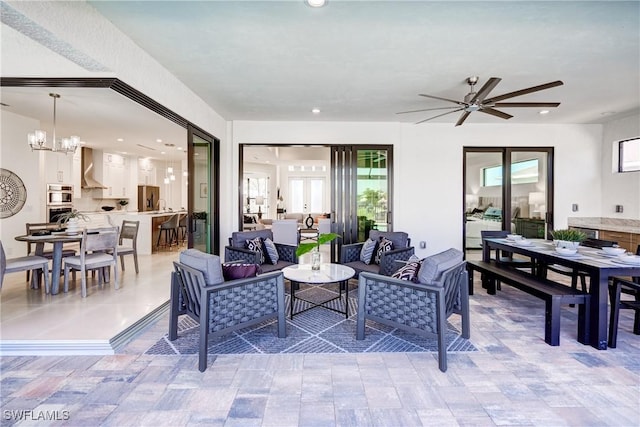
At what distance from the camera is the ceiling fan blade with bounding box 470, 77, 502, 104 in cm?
285

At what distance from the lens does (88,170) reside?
8.22 metres

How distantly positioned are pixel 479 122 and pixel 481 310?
3686 millimetres

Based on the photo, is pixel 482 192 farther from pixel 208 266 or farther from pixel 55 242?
pixel 55 242

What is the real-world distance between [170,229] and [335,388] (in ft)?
22.6

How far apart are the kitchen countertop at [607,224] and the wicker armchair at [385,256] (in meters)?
3.76

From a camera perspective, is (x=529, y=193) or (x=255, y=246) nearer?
(x=255, y=246)

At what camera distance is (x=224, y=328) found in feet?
8.14

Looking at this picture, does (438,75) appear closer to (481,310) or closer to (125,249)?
(481,310)

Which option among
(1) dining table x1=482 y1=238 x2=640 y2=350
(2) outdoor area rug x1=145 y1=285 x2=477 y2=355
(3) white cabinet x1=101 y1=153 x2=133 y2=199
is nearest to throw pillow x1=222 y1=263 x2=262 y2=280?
(2) outdoor area rug x1=145 y1=285 x2=477 y2=355

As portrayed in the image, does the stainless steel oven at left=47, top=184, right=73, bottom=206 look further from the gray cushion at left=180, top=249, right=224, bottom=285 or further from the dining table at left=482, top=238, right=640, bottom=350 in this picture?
the dining table at left=482, top=238, right=640, bottom=350

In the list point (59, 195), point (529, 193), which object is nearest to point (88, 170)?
point (59, 195)

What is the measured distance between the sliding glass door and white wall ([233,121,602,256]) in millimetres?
154

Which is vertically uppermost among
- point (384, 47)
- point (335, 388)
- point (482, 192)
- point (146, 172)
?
point (384, 47)

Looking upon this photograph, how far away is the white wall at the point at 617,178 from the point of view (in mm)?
5184
